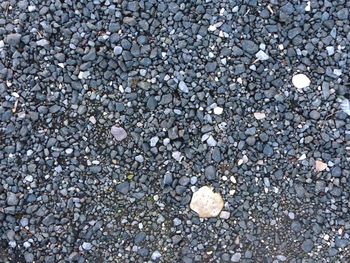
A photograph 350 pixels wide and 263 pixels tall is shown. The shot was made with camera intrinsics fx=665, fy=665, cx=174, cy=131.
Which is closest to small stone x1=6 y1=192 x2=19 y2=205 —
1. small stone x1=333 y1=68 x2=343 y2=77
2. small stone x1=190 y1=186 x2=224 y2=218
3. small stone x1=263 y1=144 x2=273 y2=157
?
small stone x1=190 y1=186 x2=224 y2=218

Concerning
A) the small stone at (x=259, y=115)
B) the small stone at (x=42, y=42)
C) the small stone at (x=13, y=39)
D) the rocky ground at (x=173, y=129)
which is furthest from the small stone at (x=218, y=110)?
the small stone at (x=13, y=39)

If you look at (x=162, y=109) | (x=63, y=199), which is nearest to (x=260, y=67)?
(x=162, y=109)

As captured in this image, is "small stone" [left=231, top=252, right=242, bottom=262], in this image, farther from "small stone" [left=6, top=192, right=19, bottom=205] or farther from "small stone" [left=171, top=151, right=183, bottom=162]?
"small stone" [left=6, top=192, right=19, bottom=205]

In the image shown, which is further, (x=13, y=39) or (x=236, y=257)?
(x=13, y=39)

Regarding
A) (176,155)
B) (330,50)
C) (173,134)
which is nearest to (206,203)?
(176,155)

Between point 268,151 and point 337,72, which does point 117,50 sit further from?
point 337,72

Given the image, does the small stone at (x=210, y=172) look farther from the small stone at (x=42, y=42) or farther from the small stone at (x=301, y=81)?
the small stone at (x=42, y=42)
